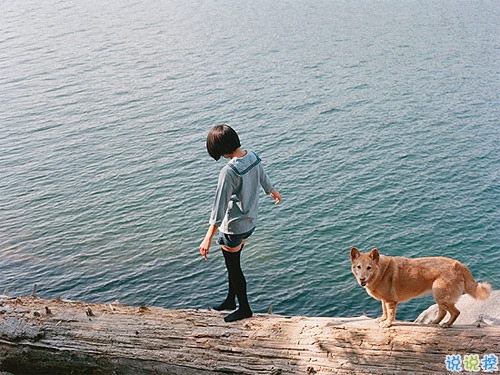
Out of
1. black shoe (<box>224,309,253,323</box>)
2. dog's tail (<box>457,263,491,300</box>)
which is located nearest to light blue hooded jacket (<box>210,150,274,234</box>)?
black shoe (<box>224,309,253,323</box>)

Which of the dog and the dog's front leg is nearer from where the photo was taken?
the dog

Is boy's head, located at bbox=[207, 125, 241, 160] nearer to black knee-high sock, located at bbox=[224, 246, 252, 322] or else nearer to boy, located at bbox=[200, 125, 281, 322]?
boy, located at bbox=[200, 125, 281, 322]

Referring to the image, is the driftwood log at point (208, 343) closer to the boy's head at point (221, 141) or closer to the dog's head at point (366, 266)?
the dog's head at point (366, 266)

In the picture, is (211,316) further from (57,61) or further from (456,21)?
(456,21)

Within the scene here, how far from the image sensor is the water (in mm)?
20766

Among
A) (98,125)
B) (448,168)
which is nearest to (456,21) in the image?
(448,168)

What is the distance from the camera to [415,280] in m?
9.59

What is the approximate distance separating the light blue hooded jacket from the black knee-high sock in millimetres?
537

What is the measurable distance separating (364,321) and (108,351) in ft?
14.4

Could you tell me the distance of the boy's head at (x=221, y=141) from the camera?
8930 millimetres

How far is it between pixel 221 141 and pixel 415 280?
3775 mm

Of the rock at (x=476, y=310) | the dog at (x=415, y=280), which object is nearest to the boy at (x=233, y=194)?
the dog at (x=415, y=280)

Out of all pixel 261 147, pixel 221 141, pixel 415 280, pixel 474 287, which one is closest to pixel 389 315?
pixel 415 280

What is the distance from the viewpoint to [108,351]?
34.2ft
